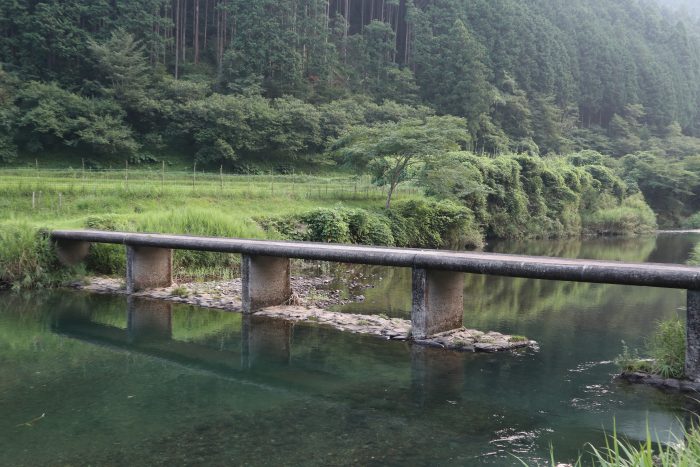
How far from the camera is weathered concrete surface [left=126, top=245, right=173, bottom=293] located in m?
20.0

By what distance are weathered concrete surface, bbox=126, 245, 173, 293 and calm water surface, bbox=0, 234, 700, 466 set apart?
111 centimetres

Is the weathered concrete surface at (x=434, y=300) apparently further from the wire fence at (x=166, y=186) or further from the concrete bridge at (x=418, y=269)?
the wire fence at (x=166, y=186)

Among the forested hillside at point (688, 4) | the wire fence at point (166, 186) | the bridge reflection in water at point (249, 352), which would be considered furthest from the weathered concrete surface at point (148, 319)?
the forested hillside at point (688, 4)

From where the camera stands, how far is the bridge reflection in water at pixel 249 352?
39.4ft

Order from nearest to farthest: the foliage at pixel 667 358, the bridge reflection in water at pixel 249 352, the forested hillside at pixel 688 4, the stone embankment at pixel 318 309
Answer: the foliage at pixel 667 358, the bridge reflection in water at pixel 249 352, the stone embankment at pixel 318 309, the forested hillside at pixel 688 4

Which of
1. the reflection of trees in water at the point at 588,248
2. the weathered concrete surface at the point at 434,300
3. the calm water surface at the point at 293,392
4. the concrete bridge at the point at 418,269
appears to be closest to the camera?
the calm water surface at the point at 293,392

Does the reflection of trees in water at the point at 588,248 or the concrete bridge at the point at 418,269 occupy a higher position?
the concrete bridge at the point at 418,269

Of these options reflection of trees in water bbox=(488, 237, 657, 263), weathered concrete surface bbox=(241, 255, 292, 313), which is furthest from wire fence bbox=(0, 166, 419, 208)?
weathered concrete surface bbox=(241, 255, 292, 313)

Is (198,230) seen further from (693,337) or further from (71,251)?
(693,337)

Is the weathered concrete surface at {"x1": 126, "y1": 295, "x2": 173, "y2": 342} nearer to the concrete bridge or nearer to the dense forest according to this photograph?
the concrete bridge

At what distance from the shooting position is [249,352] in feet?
47.4

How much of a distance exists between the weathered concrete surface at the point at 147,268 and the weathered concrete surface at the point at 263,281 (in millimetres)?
4393

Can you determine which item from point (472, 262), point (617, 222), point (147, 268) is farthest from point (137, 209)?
point (617, 222)

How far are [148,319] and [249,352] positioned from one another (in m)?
4.41
